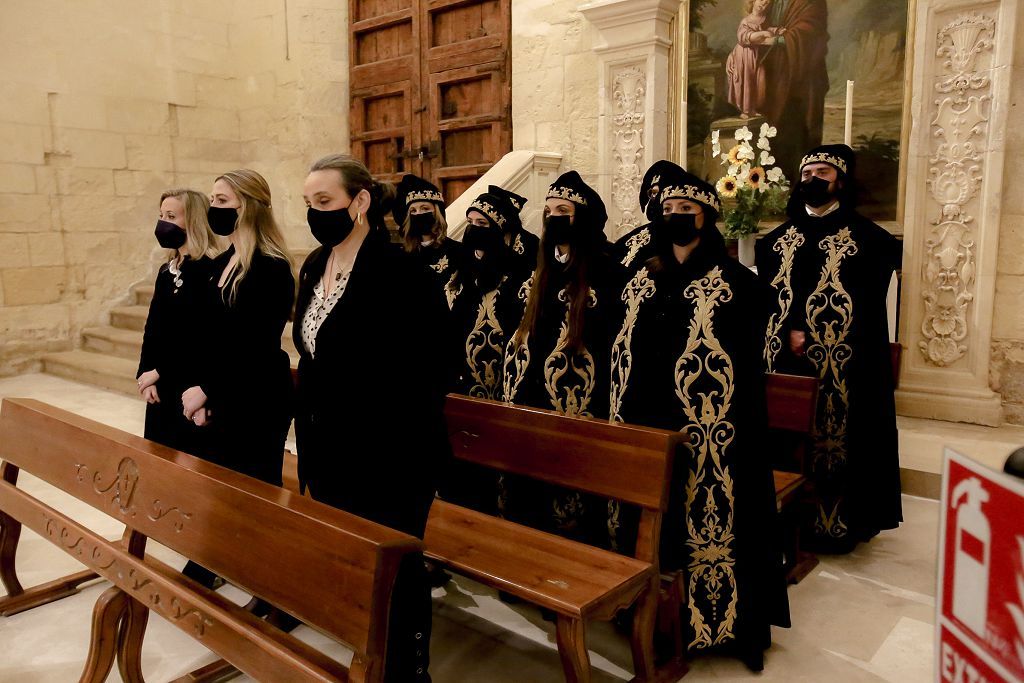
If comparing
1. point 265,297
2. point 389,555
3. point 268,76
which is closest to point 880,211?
point 265,297

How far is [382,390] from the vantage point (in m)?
1.95

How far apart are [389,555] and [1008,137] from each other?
15.3ft

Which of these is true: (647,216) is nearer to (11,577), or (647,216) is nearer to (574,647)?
(574,647)

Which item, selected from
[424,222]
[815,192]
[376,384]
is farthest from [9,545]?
[815,192]

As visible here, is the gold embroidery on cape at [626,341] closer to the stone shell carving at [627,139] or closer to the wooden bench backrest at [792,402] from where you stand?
the wooden bench backrest at [792,402]

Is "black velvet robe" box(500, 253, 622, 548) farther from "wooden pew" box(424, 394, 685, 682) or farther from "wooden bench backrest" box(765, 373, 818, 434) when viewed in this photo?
"wooden bench backrest" box(765, 373, 818, 434)

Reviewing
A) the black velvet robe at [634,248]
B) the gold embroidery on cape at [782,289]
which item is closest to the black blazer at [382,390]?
the black velvet robe at [634,248]

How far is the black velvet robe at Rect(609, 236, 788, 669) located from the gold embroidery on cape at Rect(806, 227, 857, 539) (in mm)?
1145

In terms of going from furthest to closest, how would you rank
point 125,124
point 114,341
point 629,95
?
point 125,124, point 114,341, point 629,95

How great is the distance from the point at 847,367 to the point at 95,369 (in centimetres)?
645

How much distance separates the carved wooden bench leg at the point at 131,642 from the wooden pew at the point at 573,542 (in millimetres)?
863

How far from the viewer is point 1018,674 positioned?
0.64 m

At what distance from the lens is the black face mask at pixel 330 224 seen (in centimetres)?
204

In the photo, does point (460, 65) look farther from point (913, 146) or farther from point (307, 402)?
point (307, 402)
